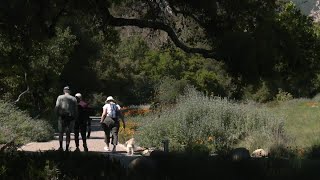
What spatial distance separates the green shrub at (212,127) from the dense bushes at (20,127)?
380 centimetres

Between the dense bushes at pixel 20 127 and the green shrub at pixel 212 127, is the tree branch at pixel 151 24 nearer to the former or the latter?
the green shrub at pixel 212 127

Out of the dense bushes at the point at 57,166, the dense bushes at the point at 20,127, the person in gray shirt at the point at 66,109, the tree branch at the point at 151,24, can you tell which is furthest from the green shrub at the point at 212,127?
the dense bushes at the point at 57,166

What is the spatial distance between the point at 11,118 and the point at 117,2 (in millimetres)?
11141

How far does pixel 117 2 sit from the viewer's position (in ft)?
35.4

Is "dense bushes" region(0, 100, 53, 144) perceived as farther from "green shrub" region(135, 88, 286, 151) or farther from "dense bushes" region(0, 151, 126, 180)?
"dense bushes" region(0, 151, 126, 180)

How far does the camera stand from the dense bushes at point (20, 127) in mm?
19109

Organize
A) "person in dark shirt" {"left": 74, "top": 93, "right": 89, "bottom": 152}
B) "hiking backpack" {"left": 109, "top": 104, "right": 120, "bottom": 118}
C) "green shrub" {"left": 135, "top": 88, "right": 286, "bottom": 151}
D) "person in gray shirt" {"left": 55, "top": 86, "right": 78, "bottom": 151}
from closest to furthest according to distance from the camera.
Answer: "person in gray shirt" {"left": 55, "top": 86, "right": 78, "bottom": 151} → "person in dark shirt" {"left": 74, "top": 93, "right": 89, "bottom": 152} → "hiking backpack" {"left": 109, "top": 104, "right": 120, "bottom": 118} → "green shrub" {"left": 135, "top": 88, "right": 286, "bottom": 151}

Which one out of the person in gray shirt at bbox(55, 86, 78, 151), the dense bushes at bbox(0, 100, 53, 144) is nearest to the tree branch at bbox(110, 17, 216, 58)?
the person in gray shirt at bbox(55, 86, 78, 151)

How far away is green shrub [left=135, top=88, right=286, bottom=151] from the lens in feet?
55.9

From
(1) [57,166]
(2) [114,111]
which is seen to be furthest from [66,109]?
(1) [57,166]

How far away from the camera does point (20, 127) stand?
20062mm

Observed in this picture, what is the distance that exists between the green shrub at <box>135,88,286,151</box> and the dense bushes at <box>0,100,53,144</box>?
149 inches

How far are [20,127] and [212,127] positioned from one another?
694 cm

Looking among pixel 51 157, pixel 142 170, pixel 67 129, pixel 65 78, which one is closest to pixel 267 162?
pixel 142 170
